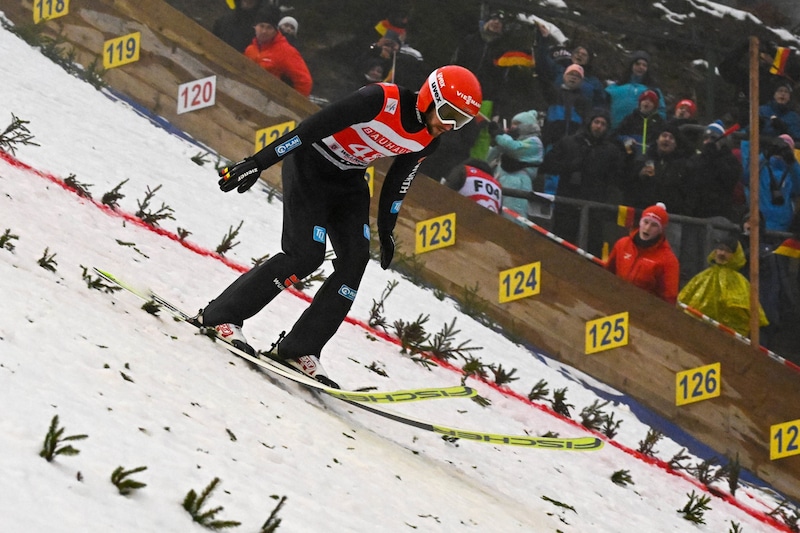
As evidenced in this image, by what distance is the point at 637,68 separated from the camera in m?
12.1

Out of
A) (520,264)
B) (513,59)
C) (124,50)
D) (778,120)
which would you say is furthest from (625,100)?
(124,50)

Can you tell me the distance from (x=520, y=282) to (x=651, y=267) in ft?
4.28

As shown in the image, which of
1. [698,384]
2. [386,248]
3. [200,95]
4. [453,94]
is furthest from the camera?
[200,95]

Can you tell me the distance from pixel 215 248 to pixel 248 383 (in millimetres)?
3747

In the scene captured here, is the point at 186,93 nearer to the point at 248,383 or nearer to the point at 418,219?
the point at 418,219

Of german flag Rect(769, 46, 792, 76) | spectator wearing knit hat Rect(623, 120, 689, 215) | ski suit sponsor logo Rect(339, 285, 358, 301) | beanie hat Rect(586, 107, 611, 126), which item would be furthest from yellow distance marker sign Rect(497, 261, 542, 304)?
ski suit sponsor logo Rect(339, 285, 358, 301)

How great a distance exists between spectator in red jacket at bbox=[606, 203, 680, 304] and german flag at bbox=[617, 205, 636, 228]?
0.38m

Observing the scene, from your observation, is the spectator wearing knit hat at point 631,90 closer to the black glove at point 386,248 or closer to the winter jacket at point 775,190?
the winter jacket at point 775,190

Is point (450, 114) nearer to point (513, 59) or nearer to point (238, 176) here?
point (238, 176)

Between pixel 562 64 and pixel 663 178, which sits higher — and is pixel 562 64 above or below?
above

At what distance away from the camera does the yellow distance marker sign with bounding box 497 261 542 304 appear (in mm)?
10656

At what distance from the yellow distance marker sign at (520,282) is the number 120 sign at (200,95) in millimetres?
3764

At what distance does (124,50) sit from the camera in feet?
38.7

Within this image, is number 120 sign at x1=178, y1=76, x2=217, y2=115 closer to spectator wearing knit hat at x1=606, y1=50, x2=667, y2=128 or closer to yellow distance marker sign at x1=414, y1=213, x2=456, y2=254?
yellow distance marker sign at x1=414, y1=213, x2=456, y2=254
